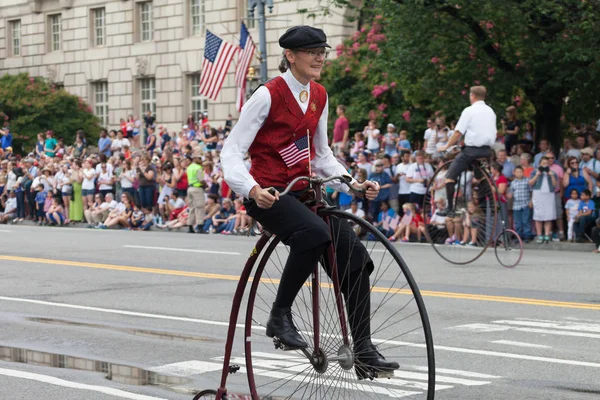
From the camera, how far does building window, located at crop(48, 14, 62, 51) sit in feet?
180

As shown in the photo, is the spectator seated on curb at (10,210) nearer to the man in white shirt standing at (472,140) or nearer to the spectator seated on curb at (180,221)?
the spectator seated on curb at (180,221)

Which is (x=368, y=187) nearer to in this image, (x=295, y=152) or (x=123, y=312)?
(x=295, y=152)

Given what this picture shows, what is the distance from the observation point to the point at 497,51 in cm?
2505

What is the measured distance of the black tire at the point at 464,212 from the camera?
52.5 ft

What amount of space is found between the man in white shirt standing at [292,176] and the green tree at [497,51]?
1671 centimetres

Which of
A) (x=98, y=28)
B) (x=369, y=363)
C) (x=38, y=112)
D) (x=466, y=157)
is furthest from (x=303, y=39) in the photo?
(x=98, y=28)

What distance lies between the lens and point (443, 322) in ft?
36.9

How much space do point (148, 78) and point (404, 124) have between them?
2020 centimetres

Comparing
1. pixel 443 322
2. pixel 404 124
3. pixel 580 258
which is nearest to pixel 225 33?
pixel 404 124

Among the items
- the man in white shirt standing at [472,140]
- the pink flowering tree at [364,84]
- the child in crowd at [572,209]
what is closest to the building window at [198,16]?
the pink flowering tree at [364,84]

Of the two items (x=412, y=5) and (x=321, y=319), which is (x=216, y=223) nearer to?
Result: (x=412, y=5)

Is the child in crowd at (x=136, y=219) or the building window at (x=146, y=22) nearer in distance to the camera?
the child in crowd at (x=136, y=219)

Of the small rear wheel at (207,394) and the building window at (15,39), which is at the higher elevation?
the building window at (15,39)

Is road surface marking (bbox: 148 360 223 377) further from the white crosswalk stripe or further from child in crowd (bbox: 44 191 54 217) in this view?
child in crowd (bbox: 44 191 54 217)
